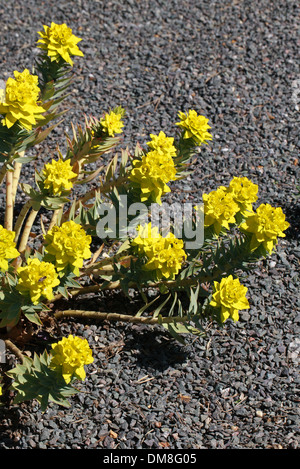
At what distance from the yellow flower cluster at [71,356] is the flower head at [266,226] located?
931 millimetres

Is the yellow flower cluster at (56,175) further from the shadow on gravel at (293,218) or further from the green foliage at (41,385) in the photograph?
the shadow on gravel at (293,218)

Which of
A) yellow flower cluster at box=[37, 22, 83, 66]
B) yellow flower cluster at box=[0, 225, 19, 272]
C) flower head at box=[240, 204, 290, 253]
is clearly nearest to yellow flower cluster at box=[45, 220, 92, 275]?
yellow flower cluster at box=[0, 225, 19, 272]

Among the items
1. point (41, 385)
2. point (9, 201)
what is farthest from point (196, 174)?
point (41, 385)

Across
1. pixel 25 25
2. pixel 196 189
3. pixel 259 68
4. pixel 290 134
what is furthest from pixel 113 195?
pixel 25 25

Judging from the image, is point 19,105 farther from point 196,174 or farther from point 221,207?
point 196,174

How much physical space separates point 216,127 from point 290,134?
21.3 inches

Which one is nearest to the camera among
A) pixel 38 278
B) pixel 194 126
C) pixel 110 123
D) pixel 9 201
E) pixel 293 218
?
pixel 38 278

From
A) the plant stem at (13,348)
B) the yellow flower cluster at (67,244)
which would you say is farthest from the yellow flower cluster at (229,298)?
the plant stem at (13,348)

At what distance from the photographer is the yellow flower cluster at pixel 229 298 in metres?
2.62

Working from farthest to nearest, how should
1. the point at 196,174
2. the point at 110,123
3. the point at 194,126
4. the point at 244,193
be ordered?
the point at 196,174, the point at 110,123, the point at 194,126, the point at 244,193

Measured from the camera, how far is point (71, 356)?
2285mm

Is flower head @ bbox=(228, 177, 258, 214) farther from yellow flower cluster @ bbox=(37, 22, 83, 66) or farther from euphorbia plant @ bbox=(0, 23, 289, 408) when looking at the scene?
yellow flower cluster @ bbox=(37, 22, 83, 66)

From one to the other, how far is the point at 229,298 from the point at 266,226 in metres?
0.36

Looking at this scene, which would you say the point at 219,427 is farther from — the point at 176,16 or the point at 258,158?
the point at 176,16
